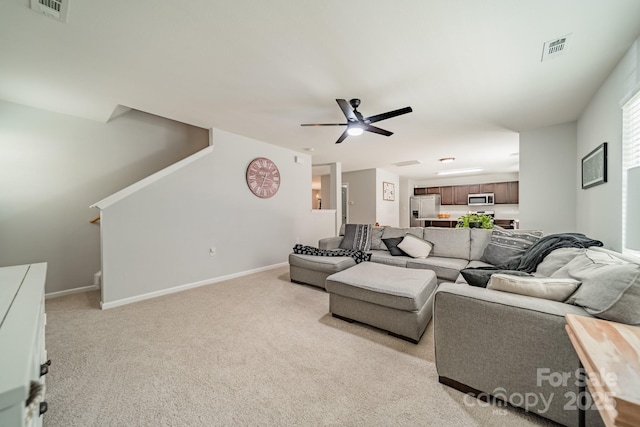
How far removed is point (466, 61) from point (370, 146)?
2640mm

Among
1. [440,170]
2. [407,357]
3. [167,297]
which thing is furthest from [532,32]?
[440,170]

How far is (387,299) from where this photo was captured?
2.05 metres

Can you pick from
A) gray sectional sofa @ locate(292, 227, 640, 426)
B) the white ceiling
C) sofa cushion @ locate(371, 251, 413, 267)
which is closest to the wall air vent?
the white ceiling

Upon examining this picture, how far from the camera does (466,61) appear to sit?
2.07 m

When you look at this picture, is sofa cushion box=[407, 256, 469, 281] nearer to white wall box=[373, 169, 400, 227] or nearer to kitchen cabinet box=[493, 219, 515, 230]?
white wall box=[373, 169, 400, 227]

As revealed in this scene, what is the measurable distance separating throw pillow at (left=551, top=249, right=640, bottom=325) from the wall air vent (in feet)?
11.0

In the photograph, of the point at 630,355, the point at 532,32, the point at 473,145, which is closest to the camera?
the point at 630,355

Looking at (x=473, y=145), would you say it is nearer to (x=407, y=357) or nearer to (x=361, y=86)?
(x=361, y=86)

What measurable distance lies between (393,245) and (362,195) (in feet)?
12.4

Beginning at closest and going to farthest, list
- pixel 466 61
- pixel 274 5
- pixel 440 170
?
pixel 274 5 < pixel 466 61 < pixel 440 170

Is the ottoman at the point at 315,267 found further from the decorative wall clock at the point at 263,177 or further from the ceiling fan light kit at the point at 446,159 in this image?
the ceiling fan light kit at the point at 446,159

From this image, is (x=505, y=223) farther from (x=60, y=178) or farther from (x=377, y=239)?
(x=60, y=178)

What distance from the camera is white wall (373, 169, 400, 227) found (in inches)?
284

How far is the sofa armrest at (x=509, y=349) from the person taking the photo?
45.5 inches
